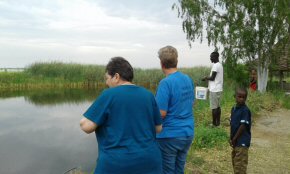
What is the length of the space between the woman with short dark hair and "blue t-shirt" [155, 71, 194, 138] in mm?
632

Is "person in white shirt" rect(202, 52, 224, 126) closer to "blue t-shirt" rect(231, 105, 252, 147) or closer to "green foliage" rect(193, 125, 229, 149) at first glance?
"green foliage" rect(193, 125, 229, 149)

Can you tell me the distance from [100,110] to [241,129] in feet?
7.42

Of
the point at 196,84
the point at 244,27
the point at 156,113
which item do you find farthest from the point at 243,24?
the point at 156,113

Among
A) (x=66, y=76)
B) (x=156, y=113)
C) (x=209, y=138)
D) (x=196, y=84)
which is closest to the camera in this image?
(x=156, y=113)

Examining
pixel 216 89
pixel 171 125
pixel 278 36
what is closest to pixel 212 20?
pixel 278 36

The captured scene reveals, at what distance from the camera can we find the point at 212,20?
1734cm

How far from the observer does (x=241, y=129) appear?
13.3 feet

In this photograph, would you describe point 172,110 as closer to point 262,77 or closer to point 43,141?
point 43,141

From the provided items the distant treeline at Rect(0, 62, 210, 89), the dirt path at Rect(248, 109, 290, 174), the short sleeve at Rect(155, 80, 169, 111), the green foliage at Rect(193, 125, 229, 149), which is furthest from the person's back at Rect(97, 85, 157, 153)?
the distant treeline at Rect(0, 62, 210, 89)

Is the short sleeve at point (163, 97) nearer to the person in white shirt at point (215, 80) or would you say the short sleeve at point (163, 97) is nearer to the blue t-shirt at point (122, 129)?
the blue t-shirt at point (122, 129)

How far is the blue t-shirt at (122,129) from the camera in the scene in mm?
2377

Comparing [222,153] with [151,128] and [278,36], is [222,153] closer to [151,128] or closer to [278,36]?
[151,128]

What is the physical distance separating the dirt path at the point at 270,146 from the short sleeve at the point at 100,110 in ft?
12.5

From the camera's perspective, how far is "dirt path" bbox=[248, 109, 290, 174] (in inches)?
223
